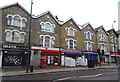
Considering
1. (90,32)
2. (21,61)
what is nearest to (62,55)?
(21,61)

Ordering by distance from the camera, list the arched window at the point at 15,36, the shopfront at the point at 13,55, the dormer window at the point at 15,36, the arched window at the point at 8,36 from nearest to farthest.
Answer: the shopfront at the point at 13,55 → the arched window at the point at 8,36 → the dormer window at the point at 15,36 → the arched window at the point at 15,36

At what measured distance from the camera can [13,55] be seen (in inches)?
882

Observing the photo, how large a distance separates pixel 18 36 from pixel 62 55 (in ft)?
32.0

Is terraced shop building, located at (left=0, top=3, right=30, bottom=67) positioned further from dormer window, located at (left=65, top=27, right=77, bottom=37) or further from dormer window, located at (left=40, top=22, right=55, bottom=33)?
dormer window, located at (left=65, top=27, right=77, bottom=37)

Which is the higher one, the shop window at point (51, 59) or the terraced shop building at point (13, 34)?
the terraced shop building at point (13, 34)

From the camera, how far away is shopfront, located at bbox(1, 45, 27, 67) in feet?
69.6

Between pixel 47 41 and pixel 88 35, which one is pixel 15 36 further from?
pixel 88 35

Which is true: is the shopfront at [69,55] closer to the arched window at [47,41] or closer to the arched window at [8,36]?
the arched window at [47,41]

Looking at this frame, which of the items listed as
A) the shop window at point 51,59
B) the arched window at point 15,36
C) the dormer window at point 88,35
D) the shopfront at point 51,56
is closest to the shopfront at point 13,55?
the arched window at point 15,36

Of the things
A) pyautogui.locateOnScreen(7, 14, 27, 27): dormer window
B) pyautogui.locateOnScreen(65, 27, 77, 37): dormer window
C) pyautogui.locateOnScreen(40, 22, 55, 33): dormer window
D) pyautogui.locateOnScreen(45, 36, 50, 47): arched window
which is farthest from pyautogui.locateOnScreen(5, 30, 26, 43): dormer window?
pyautogui.locateOnScreen(65, 27, 77, 37): dormer window

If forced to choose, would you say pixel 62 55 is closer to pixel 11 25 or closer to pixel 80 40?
pixel 80 40

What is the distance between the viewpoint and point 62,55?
27.1 metres

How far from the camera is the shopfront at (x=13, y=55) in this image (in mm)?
21203

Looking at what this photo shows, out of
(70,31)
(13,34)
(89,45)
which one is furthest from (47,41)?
(89,45)
